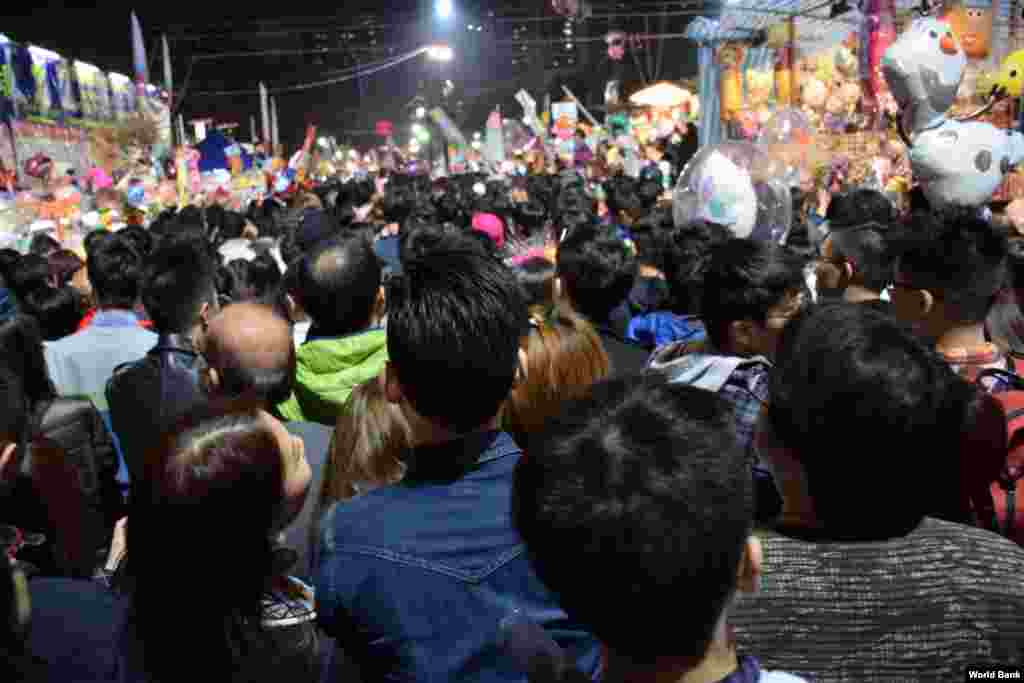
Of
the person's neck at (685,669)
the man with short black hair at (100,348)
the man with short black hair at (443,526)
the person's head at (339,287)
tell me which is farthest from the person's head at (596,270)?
the person's neck at (685,669)

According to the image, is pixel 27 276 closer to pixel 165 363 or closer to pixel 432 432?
pixel 165 363

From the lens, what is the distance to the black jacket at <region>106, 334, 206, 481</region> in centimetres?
302

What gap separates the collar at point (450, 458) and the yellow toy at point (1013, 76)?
8.65 metres

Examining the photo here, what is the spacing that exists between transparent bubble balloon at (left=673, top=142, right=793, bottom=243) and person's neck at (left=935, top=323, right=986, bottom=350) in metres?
2.57

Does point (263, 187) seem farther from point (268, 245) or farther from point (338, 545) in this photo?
Result: point (338, 545)

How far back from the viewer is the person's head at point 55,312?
428 centimetres

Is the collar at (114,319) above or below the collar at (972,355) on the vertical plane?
below

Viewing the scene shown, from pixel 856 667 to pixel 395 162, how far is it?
37195 mm

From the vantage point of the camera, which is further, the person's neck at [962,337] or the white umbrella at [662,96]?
the white umbrella at [662,96]

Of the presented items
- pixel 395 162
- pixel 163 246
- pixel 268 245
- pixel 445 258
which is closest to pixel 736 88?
pixel 268 245

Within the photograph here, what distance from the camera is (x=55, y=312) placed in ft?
14.1

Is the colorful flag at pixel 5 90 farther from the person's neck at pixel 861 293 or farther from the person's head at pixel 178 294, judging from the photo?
the person's neck at pixel 861 293

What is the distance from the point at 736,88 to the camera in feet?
60.0

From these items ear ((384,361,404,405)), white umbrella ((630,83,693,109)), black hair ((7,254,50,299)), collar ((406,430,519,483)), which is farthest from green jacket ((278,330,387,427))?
white umbrella ((630,83,693,109))
